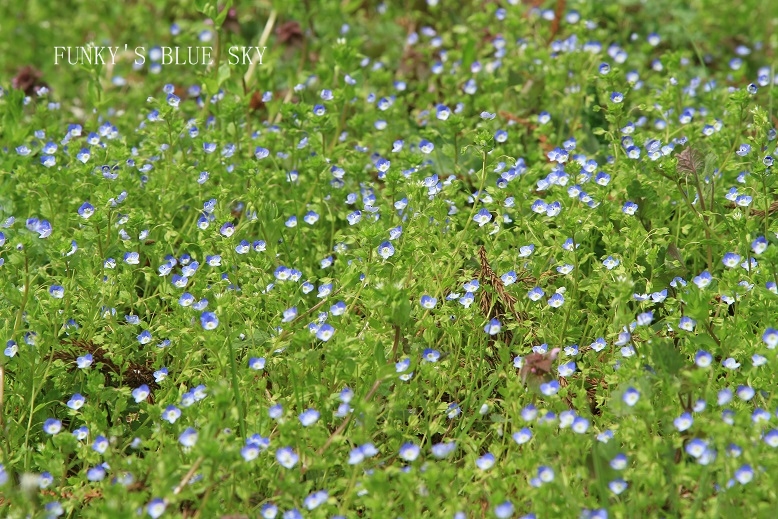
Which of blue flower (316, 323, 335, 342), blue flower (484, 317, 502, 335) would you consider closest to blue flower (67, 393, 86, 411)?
blue flower (316, 323, 335, 342)

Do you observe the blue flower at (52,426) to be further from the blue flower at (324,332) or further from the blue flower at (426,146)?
the blue flower at (426,146)

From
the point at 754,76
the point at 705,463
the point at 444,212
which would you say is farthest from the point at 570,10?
the point at 705,463

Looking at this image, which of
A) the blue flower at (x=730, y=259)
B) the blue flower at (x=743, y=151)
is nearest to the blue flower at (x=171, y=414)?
the blue flower at (x=730, y=259)

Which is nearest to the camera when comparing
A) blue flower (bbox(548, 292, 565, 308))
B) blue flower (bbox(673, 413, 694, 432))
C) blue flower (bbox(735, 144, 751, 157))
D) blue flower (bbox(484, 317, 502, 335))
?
blue flower (bbox(673, 413, 694, 432))

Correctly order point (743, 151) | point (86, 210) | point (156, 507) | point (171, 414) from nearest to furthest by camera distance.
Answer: point (156, 507) → point (171, 414) → point (86, 210) → point (743, 151)

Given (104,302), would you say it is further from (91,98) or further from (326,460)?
(91,98)

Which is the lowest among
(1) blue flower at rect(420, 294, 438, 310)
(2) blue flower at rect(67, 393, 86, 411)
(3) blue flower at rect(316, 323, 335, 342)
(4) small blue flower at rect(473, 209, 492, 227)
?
(2) blue flower at rect(67, 393, 86, 411)

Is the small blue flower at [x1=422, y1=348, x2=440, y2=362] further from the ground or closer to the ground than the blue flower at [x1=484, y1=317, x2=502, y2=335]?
closer to the ground

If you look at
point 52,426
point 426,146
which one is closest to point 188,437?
point 52,426

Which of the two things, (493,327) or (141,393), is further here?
(493,327)

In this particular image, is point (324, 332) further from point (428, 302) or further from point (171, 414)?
point (171, 414)

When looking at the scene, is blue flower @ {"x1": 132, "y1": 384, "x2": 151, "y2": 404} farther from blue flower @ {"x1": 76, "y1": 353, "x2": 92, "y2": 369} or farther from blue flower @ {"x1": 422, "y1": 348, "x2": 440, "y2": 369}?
blue flower @ {"x1": 422, "y1": 348, "x2": 440, "y2": 369}
